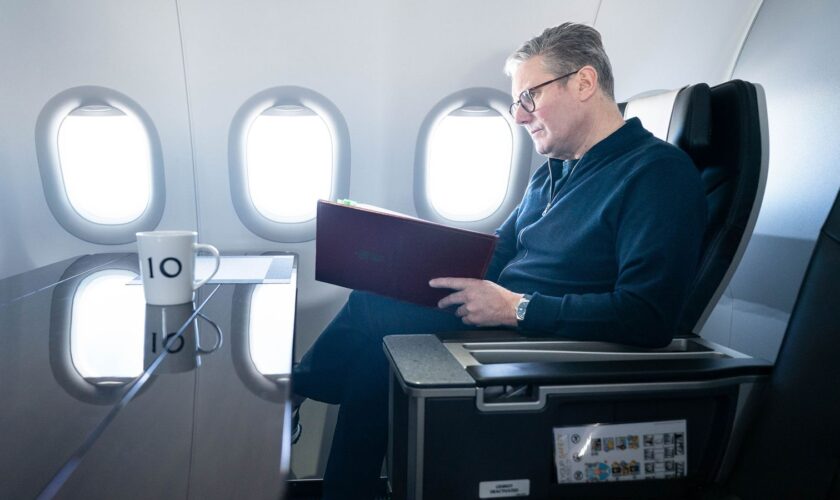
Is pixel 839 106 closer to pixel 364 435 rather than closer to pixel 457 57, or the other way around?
pixel 457 57

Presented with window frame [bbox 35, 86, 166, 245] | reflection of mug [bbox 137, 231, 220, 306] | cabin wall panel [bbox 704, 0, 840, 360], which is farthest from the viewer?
window frame [bbox 35, 86, 166, 245]

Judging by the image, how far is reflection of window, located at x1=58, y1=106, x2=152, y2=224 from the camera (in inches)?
79.9

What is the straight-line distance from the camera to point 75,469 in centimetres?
48

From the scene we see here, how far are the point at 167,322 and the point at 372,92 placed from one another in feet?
4.19

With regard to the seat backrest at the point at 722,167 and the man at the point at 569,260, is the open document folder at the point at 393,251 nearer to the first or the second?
the man at the point at 569,260

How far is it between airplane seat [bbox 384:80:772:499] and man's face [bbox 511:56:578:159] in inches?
17.2

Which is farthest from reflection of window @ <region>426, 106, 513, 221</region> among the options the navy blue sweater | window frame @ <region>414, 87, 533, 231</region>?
the navy blue sweater

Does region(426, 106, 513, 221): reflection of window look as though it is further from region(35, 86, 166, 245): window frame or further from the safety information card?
the safety information card

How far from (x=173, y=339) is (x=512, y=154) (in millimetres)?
1621

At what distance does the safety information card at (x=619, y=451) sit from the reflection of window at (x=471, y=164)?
1296mm

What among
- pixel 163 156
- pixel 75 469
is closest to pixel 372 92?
pixel 163 156

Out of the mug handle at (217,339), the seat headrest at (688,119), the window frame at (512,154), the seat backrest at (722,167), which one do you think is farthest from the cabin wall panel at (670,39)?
the mug handle at (217,339)

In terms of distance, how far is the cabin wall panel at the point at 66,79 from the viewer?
1.88 m

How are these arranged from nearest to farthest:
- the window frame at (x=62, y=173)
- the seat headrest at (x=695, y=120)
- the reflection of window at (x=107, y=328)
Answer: the reflection of window at (x=107, y=328), the seat headrest at (x=695, y=120), the window frame at (x=62, y=173)
